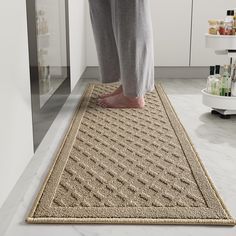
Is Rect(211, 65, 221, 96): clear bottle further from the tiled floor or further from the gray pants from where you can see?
the gray pants

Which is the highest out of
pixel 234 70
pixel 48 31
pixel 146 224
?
pixel 48 31

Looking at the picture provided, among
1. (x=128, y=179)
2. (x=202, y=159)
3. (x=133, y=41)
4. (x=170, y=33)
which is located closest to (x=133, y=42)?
(x=133, y=41)

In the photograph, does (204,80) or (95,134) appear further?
(204,80)

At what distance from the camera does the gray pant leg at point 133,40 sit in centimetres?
175

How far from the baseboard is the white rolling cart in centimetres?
95

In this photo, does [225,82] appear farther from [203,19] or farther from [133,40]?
[203,19]

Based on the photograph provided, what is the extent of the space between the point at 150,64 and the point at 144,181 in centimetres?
84

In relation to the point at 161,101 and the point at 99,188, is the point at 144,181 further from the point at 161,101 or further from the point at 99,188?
the point at 161,101

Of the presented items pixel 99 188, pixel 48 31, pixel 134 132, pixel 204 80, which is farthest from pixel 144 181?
pixel 204 80

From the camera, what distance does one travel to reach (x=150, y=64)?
188 cm

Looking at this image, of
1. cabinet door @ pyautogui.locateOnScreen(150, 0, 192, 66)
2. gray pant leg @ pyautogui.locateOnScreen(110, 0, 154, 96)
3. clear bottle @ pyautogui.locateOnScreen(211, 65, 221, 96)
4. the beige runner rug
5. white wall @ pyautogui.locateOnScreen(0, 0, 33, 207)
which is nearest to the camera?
white wall @ pyautogui.locateOnScreen(0, 0, 33, 207)

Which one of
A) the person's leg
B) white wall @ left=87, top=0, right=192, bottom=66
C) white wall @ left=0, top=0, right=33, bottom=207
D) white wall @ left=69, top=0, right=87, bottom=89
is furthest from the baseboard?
white wall @ left=0, top=0, right=33, bottom=207

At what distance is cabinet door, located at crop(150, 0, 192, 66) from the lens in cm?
268

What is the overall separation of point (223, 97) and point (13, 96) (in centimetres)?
110
